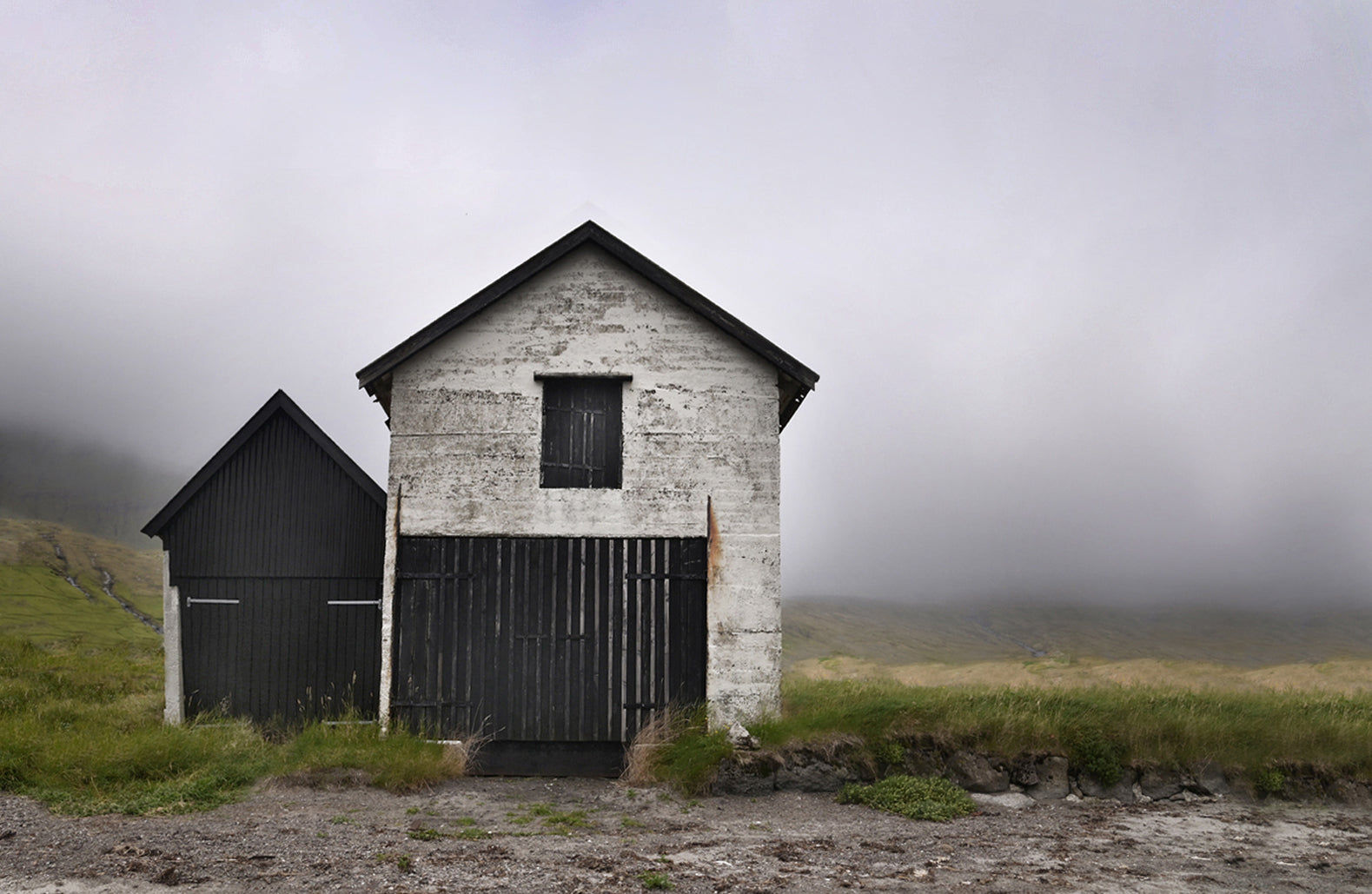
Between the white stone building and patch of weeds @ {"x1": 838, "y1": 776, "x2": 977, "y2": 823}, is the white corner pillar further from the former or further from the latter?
patch of weeds @ {"x1": 838, "y1": 776, "x2": 977, "y2": 823}

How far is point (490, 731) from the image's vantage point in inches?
457

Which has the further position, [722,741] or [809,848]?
[722,741]

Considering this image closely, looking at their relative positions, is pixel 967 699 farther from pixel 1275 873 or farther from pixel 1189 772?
pixel 1275 873

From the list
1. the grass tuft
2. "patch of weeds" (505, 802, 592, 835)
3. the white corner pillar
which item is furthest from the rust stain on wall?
the white corner pillar

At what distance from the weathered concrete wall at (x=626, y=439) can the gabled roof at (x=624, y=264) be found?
19cm

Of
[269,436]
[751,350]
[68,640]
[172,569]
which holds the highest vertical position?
[751,350]

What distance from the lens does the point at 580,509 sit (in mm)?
12047

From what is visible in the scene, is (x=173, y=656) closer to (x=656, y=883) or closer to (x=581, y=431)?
(x=581, y=431)

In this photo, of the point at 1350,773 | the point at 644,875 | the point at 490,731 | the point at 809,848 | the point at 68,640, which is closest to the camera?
the point at 644,875

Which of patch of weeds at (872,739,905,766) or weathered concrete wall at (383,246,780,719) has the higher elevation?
weathered concrete wall at (383,246,780,719)

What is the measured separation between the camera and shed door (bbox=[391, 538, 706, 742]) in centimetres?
1165

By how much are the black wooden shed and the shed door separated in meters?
1.61

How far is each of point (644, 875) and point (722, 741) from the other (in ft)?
12.7

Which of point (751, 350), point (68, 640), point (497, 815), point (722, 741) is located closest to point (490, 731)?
point (497, 815)
